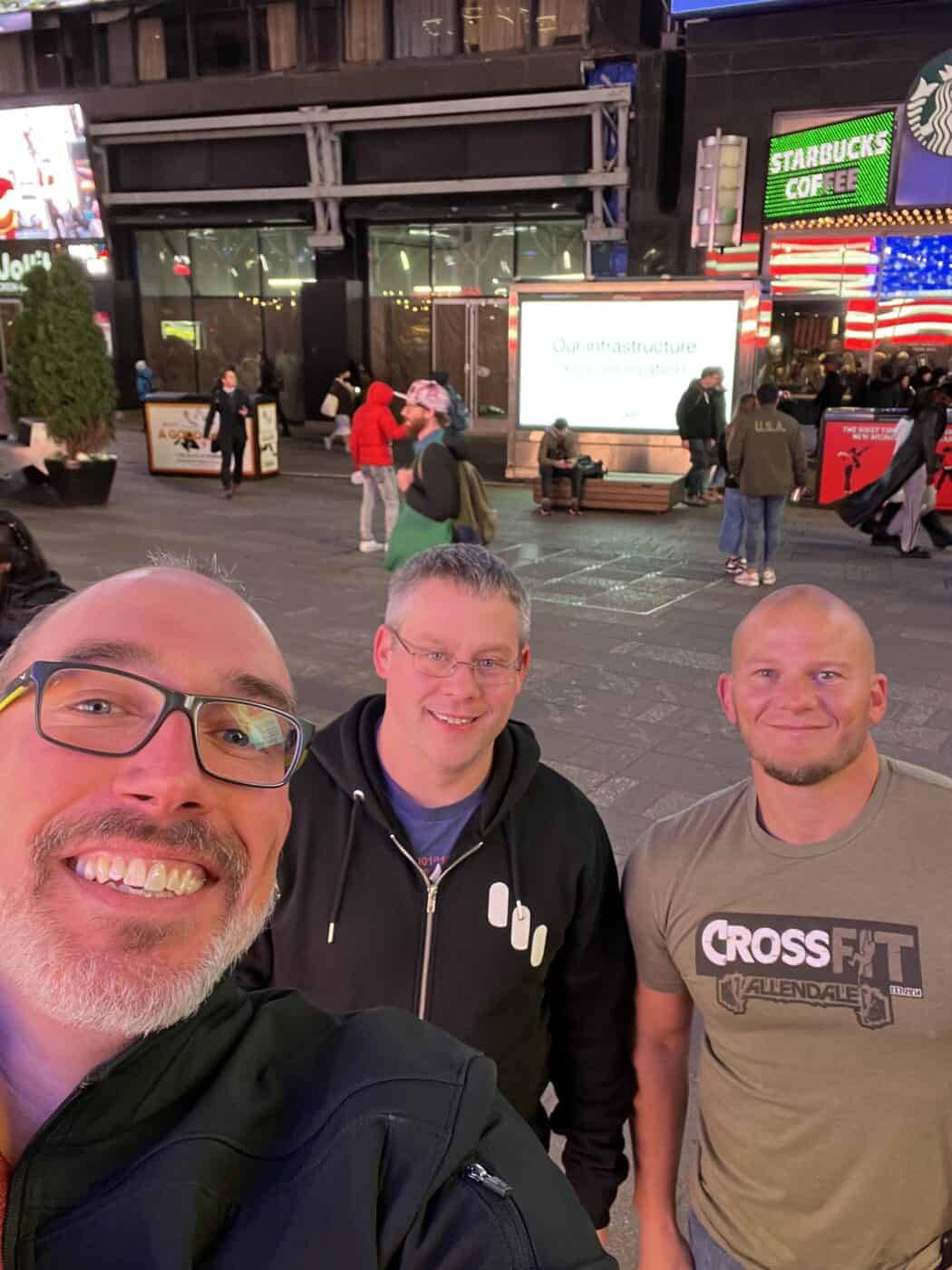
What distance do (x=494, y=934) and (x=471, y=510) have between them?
5270mm

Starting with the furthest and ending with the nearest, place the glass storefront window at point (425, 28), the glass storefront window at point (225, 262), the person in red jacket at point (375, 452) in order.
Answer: the glass storefront window at point (225, 262), the glass storefront window at point (425, 28), the person in red jacket at point (375, 452)

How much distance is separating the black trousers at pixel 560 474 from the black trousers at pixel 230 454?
471 centimetres

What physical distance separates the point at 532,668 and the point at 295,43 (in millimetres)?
20057

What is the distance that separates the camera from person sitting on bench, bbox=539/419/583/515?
44.2 feet

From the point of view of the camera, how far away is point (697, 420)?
13727 millimetres

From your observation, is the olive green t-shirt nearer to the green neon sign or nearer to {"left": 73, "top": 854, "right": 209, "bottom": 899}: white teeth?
{"left": 73, "top": 854, "right": 209, "bottom": 899}: white teeth

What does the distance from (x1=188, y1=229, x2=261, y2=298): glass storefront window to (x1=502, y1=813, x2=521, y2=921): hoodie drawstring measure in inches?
996

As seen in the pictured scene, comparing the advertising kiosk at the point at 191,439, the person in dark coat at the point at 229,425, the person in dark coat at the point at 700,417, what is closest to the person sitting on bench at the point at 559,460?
the person in dark coat at the point at 700,417

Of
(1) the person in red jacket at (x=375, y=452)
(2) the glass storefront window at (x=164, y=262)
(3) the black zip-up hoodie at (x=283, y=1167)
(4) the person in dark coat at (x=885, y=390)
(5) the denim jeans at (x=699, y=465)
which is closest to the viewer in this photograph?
(3) the black zip-up hoodie at (x=283, y=1167)

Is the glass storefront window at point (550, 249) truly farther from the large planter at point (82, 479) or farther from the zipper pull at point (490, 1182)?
the zipper pull at point (490, 1182)

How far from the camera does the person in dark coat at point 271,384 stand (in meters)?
22.6

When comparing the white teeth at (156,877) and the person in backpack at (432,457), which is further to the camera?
the person in backpack at (432,457)

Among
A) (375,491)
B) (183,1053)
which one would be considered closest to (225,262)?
(375,491)

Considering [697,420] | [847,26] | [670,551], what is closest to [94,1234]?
[670,551]
